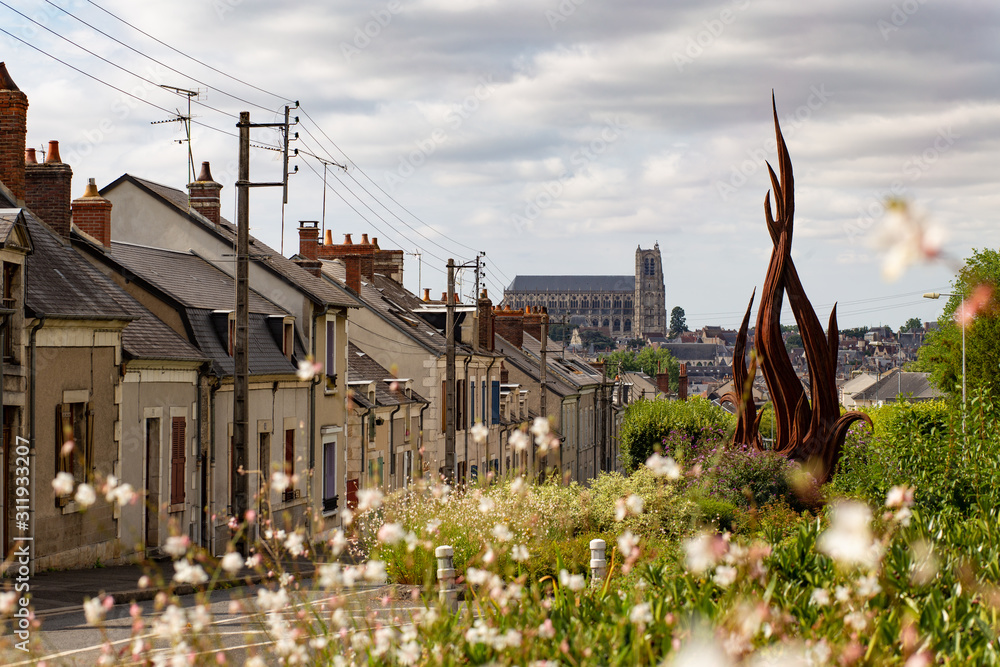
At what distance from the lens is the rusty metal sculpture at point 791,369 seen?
87.5ft

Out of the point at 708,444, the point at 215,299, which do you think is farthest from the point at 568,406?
the point at 215,299

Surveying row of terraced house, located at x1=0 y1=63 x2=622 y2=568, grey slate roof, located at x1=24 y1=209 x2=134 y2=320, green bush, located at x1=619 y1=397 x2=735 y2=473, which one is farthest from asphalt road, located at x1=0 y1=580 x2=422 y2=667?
green bush, located at x1=619 y1=397 x2=735 y2=473

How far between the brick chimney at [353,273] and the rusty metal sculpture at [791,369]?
13859 millimetres

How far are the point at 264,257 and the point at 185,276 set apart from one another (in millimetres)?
2361

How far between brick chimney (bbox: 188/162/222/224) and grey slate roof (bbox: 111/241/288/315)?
1994mm

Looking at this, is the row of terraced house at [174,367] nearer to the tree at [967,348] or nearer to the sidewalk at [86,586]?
the sidewalk at [86,586]

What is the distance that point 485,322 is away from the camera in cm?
4334

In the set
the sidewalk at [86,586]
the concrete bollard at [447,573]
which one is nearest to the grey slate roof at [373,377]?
the sidewalk at [86,586]

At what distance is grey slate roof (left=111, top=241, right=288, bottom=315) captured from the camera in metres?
23.0

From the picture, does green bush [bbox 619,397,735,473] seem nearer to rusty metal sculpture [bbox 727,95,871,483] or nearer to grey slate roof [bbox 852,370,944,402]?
rusty metal sculpture [bbox 727,95,871,483]

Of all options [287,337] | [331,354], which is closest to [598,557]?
[287,337]

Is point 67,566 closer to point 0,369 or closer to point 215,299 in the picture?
point 0,369

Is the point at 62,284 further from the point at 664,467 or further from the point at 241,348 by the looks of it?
the point at 664,467

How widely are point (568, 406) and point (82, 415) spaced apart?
119 feet
